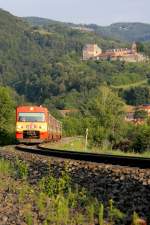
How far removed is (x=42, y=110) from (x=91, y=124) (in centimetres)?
4012

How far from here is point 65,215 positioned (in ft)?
30.8

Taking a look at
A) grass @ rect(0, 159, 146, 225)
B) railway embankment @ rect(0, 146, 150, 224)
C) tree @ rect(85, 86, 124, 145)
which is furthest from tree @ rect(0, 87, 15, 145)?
grass @ rect(0, 159, 146, 225)

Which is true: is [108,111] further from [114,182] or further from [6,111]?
[114,182]

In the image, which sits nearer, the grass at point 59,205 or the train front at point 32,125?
the grass at point 59,205

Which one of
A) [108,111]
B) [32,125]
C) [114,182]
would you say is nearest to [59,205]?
[114,182]

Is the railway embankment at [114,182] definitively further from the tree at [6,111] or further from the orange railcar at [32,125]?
the tree at [6,111]

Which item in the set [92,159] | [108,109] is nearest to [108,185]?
[92,159]

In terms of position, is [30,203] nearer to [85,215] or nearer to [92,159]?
[85,215]

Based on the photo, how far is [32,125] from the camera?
126 ft

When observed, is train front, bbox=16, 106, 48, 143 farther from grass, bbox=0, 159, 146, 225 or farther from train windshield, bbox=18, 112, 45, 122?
grass, bbox=0, 159, 146, 225

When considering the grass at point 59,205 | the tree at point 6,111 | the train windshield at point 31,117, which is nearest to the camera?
the grass at point 59,205

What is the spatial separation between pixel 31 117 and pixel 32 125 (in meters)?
0.75

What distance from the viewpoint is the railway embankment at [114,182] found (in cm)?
893

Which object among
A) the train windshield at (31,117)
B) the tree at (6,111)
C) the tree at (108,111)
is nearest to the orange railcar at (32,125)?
the train windshield at (31,117)
